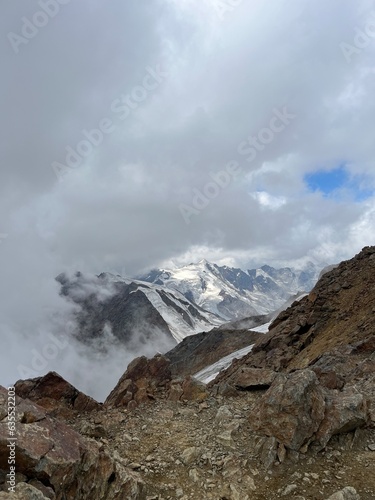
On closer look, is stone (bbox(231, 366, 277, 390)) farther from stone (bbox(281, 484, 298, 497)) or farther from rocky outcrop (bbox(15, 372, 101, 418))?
stone (bbox(281, 484, 298, 497))

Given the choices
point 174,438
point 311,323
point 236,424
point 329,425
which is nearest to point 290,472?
point 329,425

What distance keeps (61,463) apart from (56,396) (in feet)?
32.3

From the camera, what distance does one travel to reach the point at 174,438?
1466cm

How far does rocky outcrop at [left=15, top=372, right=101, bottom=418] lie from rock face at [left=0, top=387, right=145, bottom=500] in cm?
632

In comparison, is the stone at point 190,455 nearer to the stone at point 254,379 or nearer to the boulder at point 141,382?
the boulder at point 141,382

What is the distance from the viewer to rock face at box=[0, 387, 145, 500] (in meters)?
10.0

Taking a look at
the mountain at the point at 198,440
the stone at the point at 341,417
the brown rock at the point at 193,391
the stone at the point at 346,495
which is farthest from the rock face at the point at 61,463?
the brown rock at the point at 193,391

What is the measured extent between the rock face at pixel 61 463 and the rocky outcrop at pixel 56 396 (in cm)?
632

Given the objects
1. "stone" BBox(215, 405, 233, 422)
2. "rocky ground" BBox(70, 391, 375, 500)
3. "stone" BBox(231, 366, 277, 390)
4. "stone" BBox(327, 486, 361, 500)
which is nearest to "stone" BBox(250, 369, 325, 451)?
"rocky ground" BBox(70, 391, 375, 500)

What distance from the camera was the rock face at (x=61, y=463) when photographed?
10.0m

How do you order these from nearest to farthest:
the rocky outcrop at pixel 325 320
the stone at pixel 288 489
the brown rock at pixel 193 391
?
the stone at pixel 288 489 → the brown rock at pixel 193 391 → the rocky outcrop at pixel 325 320

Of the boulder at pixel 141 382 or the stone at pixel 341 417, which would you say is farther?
the boulder at pixel 141 382

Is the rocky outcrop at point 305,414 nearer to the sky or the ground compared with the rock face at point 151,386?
nearer to the ground

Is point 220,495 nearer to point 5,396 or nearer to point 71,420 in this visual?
point 5,396
